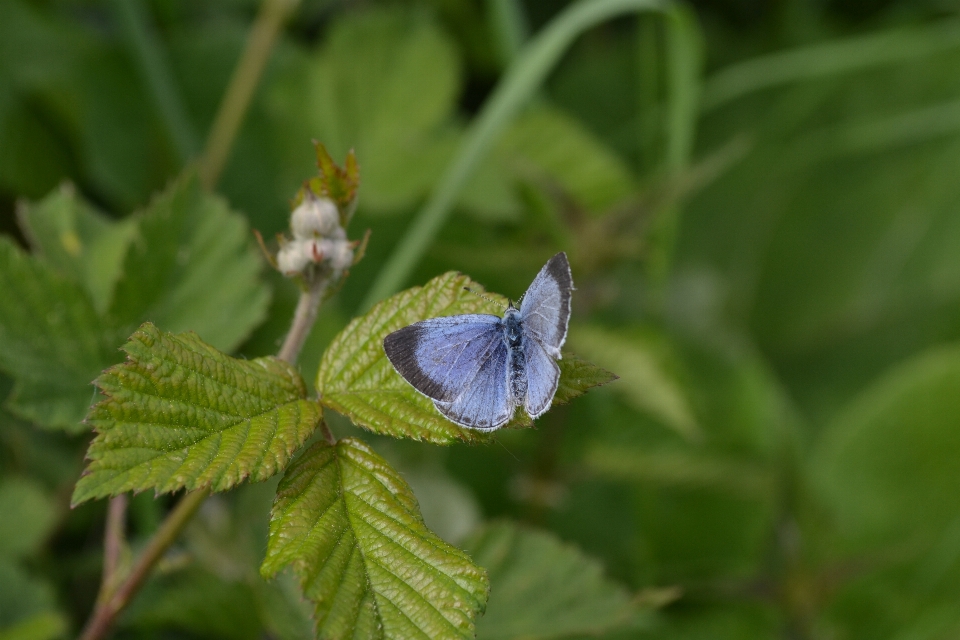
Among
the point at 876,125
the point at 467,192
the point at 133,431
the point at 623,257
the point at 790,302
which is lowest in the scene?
the point at 133,431

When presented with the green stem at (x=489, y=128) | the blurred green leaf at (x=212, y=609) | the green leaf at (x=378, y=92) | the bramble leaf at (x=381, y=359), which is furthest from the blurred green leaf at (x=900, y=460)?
the bramble leaf at (x=381, y=359)

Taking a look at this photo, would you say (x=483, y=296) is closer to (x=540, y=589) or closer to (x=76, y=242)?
(x=540, y=589)

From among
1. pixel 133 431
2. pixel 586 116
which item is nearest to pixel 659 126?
pixel 586 116

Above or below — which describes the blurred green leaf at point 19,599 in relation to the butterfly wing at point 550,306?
below

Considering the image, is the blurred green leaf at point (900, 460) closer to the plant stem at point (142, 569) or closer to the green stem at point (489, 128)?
the green stem at point (489, 128)

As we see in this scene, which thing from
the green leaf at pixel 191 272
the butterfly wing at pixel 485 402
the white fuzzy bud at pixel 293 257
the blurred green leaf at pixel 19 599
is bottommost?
the blurred green leaf at pixel 19 599

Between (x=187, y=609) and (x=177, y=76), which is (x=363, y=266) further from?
(x=187, y=609)

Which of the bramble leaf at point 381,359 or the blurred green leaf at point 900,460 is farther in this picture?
the blurred green leaf at point 900,460
